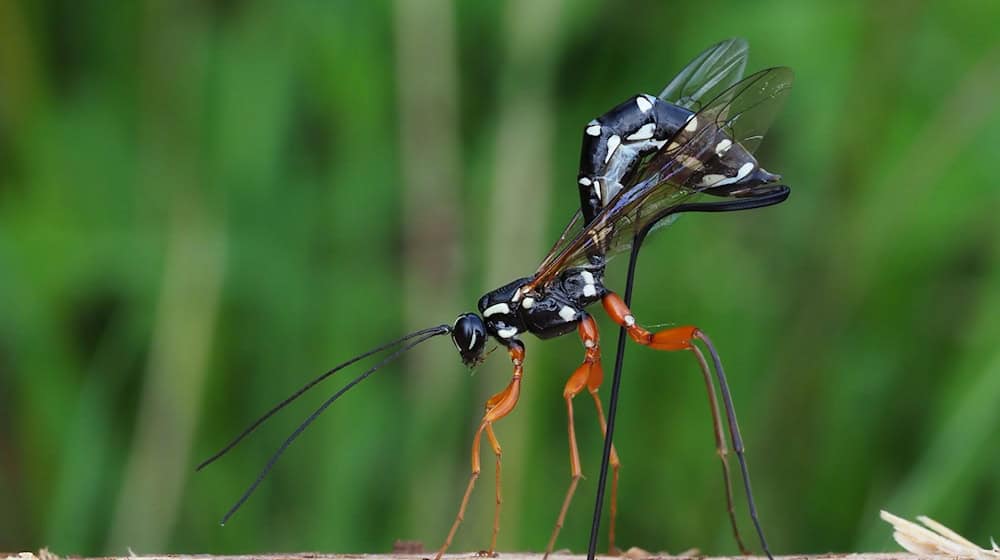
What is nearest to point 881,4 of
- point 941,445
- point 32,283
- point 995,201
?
point 995,201

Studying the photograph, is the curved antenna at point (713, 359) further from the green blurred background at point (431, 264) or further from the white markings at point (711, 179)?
the green blurred background at point (431, 264)

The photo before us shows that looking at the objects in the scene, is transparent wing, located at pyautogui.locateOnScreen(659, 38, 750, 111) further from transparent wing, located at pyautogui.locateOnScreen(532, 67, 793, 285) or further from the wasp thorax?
the wasp thorax

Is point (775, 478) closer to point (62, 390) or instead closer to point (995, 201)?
point (995, 201)

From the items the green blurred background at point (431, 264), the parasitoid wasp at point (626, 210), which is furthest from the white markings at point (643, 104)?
the green blurred background at point (431, 264)

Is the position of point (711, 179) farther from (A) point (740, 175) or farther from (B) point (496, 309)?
(B) point (496, 309)

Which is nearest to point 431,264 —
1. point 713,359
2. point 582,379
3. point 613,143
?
point 613,143
